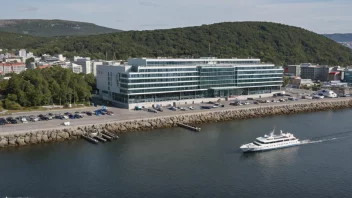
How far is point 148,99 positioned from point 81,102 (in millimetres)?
8709

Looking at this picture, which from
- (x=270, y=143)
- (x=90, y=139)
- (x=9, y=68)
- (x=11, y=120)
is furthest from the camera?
(x=9, y=68)

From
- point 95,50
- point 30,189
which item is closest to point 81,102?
point 30,189

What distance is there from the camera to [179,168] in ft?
84.7

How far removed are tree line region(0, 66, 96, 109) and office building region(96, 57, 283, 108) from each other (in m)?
4.06

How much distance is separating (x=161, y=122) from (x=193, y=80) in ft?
35.4

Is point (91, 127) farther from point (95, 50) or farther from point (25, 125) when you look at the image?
point (95, 50)

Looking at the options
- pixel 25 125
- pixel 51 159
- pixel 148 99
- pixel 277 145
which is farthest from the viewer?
pixel 148 99

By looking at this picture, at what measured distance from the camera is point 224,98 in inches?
1976

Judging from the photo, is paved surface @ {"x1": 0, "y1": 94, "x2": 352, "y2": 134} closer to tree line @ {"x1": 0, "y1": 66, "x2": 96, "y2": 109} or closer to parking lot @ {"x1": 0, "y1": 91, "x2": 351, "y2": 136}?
parking lot @ {"x1": 0, "y1": 91, "x2": 351, "y2": 136}

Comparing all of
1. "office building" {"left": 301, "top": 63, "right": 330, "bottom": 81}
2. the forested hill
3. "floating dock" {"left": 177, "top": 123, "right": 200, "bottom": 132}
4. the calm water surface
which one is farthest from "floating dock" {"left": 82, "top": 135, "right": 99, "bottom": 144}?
the forested hill

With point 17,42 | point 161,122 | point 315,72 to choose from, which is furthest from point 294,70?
point 17,42

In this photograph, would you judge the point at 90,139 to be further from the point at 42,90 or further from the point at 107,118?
the point at 42,90

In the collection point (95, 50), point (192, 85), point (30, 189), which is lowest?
point (30, 189)

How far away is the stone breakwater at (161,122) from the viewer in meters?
31.0
